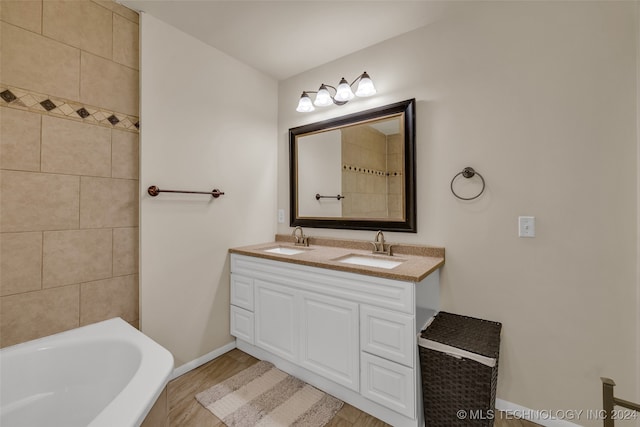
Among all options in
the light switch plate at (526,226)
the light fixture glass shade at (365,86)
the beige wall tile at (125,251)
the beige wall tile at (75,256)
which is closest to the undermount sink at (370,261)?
the light switch plate at (526,226)

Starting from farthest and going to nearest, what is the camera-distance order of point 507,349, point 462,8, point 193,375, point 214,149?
point 214,149
point 193,375
point 462,8
point 507,349

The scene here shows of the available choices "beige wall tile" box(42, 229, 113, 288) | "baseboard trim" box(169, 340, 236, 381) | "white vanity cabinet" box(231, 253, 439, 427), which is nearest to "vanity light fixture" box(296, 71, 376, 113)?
"white vanity cabinet" box(231, 253, 439, 427)

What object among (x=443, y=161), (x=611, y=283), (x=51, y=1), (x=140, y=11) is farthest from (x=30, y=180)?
(x=611, y=283)

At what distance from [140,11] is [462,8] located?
2.00 metres

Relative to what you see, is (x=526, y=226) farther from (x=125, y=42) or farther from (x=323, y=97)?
(x=125, y=42)

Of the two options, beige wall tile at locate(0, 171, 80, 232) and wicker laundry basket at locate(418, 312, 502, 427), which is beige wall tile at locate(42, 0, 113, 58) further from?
wicker laundry basket at locate(418, 312, 502, 427)

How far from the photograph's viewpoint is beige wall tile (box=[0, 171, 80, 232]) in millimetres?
1350

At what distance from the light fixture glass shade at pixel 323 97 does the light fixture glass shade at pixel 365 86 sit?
299mm

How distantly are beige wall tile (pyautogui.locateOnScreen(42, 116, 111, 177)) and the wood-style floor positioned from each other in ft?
4.18

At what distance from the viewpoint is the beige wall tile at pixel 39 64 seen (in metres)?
1.35

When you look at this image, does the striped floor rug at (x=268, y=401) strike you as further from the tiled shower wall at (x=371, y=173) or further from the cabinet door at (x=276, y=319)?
the tiled shower wall at (x=371, y=173)

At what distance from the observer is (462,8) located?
1715 mm

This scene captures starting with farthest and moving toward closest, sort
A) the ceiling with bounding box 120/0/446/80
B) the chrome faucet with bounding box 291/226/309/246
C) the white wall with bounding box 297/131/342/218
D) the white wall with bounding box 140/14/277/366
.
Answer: the chrome faucet with bounding box 291/226/309/246 → the white wall with bounding box 297/131/342/218 → the white wall with bounding box 140/14/277/366 → the ceiling with bounding box 120/0/446/80

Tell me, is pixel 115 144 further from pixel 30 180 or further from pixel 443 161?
pixel 443 161
